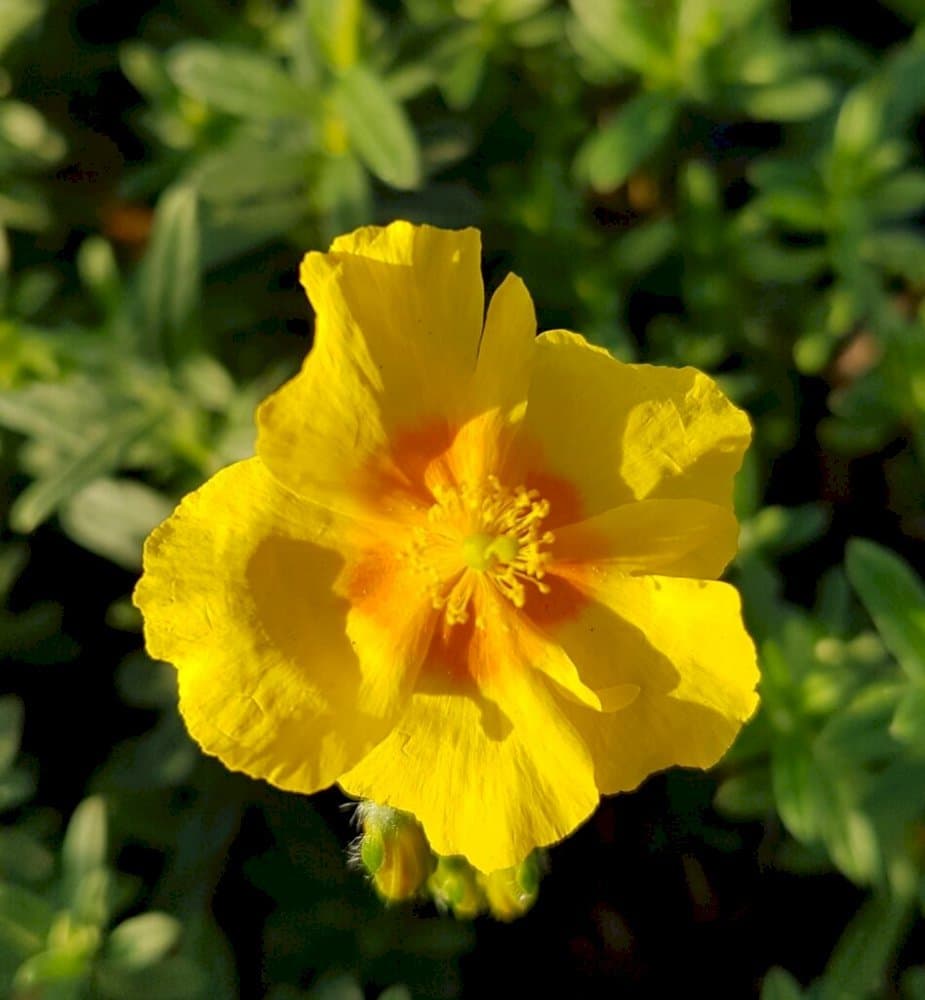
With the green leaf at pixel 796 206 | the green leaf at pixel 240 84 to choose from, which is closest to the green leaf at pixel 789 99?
the green leaf at pixel 796 206

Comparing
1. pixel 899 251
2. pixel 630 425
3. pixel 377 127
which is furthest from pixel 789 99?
pixel 630 425

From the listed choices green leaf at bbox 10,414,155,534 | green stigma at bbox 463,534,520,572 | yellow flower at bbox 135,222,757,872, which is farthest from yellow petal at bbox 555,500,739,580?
green leaf at bbox 10,414,155,534

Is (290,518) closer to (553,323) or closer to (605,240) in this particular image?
(553,323)

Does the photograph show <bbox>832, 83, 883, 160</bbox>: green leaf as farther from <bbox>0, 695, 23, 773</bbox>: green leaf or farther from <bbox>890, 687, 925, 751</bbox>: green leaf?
<bbox>0, 695, 23, 773</bbox>: green leaf

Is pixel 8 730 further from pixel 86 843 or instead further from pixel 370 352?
pixel 370 352

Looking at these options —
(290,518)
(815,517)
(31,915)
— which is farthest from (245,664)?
(815,517)

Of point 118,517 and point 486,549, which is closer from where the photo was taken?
point 486,549
